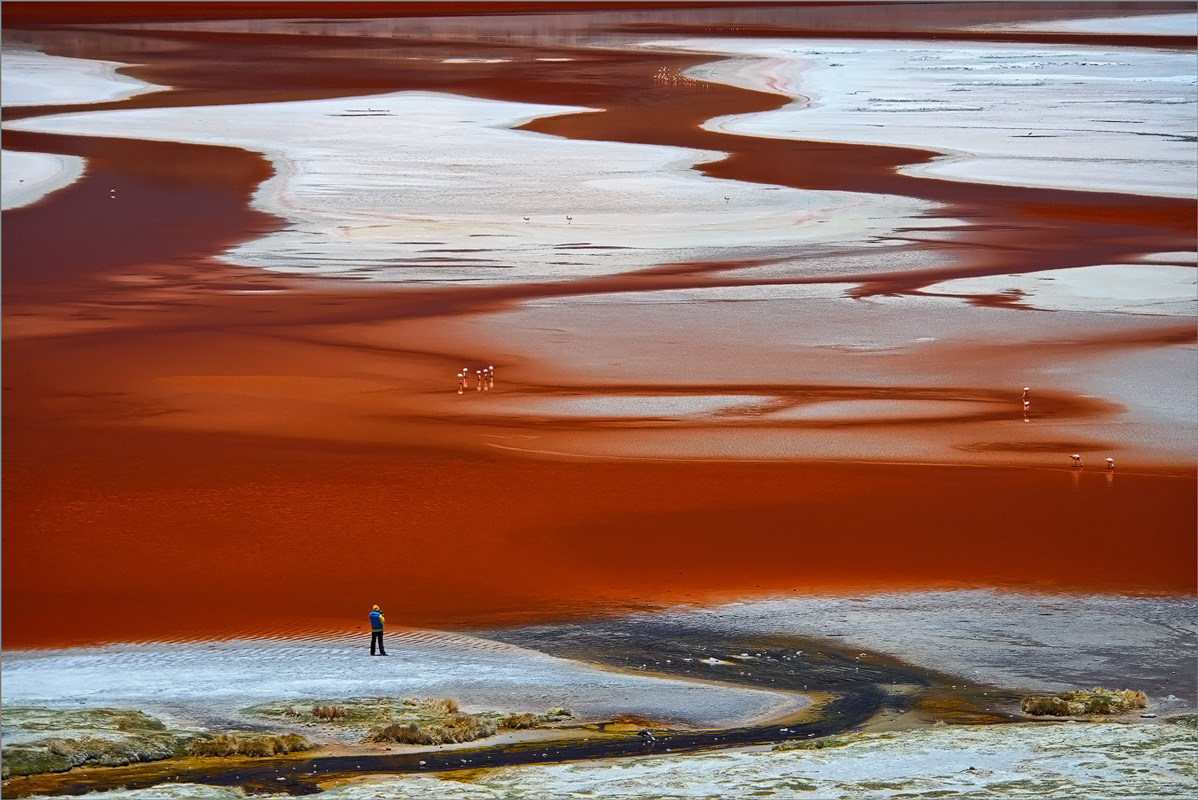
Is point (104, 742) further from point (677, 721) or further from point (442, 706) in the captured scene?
point (677, 721)

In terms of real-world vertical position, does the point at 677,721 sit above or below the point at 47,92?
below

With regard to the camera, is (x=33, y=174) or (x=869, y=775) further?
(x=33, y=174)

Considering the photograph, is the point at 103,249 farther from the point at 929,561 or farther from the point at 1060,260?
the point at 929,561

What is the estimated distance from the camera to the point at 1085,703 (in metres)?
11.1

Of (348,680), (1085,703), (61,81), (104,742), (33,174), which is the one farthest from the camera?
(61,81)

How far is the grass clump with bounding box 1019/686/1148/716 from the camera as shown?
11055 mm

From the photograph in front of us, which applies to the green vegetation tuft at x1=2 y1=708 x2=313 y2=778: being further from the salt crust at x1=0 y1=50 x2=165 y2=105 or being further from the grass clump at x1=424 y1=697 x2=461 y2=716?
the salt crust at x1=0 y1=50 x2=165 y2=105

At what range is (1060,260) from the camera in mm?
26266

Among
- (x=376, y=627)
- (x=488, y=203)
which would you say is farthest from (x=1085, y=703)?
(x=488, y=203)

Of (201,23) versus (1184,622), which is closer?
(1184,622)

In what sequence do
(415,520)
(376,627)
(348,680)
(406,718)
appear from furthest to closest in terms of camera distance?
(415,520), (376,627), (348,680), (406,718)

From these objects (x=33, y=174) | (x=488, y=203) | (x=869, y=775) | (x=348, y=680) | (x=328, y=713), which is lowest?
(x=869, y=775)

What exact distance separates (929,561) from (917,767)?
507 centimetres

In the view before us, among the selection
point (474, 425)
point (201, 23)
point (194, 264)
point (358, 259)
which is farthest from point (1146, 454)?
point (201, 23)
